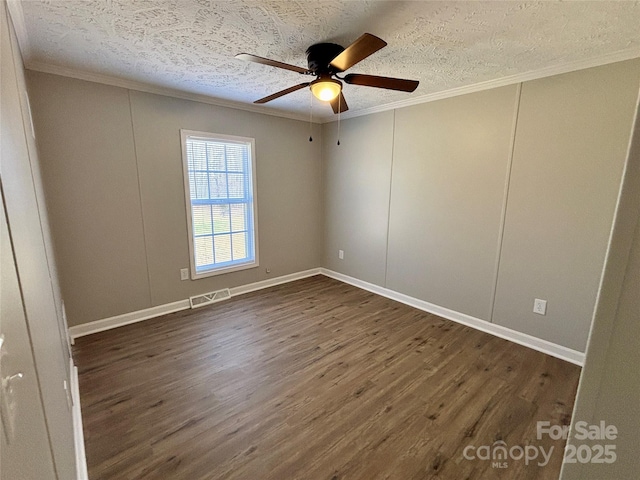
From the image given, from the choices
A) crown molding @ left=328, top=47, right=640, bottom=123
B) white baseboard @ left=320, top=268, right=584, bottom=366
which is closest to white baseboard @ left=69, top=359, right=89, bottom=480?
white baseboard @ left=320, top=268, right=584, bottom=366

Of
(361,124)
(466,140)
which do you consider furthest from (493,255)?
(361,124)

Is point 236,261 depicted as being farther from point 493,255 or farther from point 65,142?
point 493,255

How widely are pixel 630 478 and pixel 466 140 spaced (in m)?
2.91

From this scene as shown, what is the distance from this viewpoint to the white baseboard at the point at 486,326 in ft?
8.25

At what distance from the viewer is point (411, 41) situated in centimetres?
197

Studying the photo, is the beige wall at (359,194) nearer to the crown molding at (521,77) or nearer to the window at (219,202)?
the crown molding at (521,77)

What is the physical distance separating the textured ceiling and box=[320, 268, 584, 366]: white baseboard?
2349 millimetres

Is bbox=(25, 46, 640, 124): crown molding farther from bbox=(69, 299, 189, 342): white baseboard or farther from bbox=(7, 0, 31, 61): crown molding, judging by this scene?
bbox=(69, 299, 189, 342): white baseboard

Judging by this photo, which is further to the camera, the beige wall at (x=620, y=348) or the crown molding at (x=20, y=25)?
the crown molding at (x=20, y=25)

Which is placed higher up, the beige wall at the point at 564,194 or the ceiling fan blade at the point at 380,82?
the ceiling fan blade at the point at 380,82

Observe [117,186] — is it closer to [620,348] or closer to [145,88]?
[145,88]

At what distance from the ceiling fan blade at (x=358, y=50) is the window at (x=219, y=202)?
213 cm

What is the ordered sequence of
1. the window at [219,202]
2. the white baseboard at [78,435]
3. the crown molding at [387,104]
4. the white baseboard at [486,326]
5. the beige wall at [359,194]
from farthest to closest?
the beige wall at [359,194], the window at [219,202], the white baseboard at [486,326], the crown molding at [387,104], the white baseboard at [78,435]

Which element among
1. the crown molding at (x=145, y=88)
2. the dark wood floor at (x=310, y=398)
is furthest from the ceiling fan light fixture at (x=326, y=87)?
the dark wood floor at (x=310, y=398)
